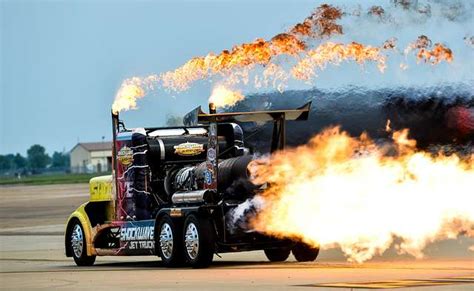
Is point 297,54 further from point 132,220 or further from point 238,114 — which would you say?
point 132,220

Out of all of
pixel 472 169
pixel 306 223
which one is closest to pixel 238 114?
pixel 306 223

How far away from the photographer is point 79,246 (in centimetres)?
3077

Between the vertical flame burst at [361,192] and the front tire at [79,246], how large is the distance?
539 centimetres

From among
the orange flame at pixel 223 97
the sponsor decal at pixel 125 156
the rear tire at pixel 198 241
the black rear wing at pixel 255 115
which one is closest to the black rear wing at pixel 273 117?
the black rear wing at pixel 255 115

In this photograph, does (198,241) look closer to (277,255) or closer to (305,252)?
(305,252)

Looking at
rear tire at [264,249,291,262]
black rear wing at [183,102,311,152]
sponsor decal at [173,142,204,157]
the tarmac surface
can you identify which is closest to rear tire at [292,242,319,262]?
the tarmac surface

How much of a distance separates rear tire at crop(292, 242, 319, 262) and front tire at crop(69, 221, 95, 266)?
5179 mm

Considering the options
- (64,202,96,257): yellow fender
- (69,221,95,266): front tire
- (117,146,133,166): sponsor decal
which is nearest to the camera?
(117,146,133,166): sponsor decal

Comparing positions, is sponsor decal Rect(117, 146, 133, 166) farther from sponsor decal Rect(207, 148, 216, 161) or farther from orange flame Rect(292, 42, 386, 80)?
orange flame Rect(292, 42, 386, 80)

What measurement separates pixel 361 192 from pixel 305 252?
2.20m

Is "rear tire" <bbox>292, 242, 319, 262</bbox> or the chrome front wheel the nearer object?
"rear tire" <bbox>292, 242, 319, 262</bbox>

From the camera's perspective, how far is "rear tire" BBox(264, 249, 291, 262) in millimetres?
28500

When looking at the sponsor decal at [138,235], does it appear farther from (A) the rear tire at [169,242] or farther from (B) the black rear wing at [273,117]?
(B) the black rear wing at [273,117]

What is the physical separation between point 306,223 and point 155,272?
10.6ft
